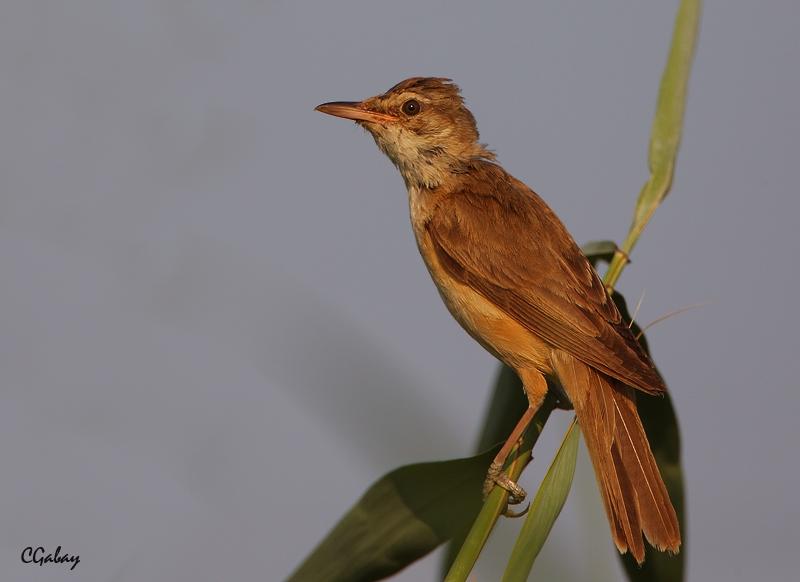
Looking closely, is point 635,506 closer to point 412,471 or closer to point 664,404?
point 664,404

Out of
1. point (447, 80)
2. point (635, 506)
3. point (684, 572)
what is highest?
point (447, 80)

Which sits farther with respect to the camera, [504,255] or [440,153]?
[440,153]

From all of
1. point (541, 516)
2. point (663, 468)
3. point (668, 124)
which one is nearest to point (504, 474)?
point (541, 516)

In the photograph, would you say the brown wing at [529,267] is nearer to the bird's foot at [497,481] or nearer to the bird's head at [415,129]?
the bird's head at [415,129]

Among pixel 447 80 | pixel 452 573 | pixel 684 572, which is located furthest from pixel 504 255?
pixel 452 573

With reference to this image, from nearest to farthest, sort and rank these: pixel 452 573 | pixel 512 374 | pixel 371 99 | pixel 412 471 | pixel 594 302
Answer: pixel 452 573, pixel 412 471, pixel 594 302, pixel 512 374, pixel 371 99

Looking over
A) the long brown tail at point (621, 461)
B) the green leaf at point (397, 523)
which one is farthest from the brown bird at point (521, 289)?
the green leaf at point (397, 523)

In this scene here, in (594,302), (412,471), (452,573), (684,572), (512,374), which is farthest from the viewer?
(512,374)

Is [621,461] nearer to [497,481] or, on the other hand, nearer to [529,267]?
[497,481]
